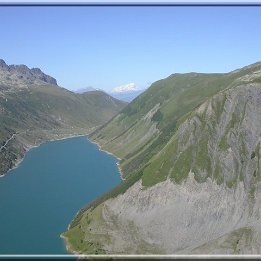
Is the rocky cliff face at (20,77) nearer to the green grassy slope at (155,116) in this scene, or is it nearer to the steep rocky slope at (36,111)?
the steep rocky slope at (36,111)

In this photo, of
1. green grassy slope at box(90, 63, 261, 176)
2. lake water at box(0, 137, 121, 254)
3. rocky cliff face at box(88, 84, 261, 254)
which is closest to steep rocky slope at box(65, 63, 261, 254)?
rocky cliff face at box(88, 84, 261, 254)

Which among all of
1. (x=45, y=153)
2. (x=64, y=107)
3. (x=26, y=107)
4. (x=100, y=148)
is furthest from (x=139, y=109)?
(x=64, y=107)

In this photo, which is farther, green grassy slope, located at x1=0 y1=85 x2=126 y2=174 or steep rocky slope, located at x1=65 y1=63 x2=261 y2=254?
green grassy slope, located at x1=0 y1=85 x2=126 y2=174

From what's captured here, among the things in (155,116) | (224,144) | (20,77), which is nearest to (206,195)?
(224,144)

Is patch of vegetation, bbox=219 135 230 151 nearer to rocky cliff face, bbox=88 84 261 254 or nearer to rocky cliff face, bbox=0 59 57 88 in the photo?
rocky cliff face, bbox=88 84 261 254

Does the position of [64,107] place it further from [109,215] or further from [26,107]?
[109,215]

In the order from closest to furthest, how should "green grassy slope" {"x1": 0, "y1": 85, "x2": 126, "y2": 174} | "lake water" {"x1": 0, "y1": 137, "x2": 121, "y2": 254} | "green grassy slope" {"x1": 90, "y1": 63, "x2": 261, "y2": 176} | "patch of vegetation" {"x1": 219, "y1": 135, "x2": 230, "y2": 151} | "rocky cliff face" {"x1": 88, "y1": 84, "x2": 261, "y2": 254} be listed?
"rocky cliff face" {"x1": 88, "y1": 84, "x2": 261, "y2": 254} < "lake water" {"x1": 0, "y1": 137, "x2": 121, "y2": 254} < "patch of vegetation" {"x1": 219, "y1": 135, "x2": 230, "y2": 151} < "green grassy slope" {"x1": 90, "y1": 63, "x2": 261, "y2": 176} < "green grassy slope" {"x1": 0, "y1": 85, "x2": 126, "y2": 174}

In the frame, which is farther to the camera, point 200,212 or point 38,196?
point 38,196
